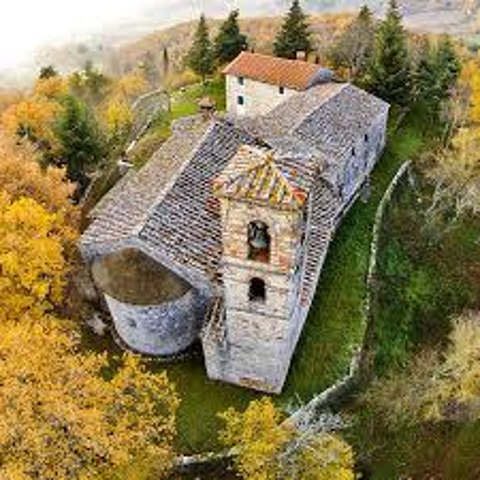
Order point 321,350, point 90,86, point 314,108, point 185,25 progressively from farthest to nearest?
point 185,25
point 90,86
point 314,108
point 321,350

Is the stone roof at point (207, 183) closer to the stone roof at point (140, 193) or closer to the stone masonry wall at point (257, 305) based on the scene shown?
the stone roof at point (140, 193)

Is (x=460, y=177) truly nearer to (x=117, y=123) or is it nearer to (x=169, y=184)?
(x=169, y=184)

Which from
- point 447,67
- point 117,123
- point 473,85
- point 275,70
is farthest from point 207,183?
point 447,67

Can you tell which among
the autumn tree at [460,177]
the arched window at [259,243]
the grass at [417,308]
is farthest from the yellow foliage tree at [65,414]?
the autumn tree at [460,177]

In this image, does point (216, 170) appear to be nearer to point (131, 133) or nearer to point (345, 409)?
point (345, 409)

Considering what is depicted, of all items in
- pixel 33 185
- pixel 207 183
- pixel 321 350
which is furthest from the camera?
pixel 321 350

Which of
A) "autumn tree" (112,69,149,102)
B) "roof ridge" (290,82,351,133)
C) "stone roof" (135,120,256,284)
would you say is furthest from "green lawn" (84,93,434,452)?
"autumn tree" (112,69,149,102)
